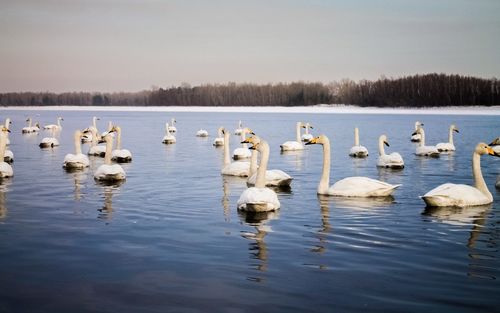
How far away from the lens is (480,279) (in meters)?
7.90

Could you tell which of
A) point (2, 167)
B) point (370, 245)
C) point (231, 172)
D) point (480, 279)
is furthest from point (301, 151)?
point (480, 279)

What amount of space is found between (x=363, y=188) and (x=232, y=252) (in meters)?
5.39

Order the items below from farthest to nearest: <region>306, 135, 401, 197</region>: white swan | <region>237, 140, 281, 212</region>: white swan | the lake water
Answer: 1. <region>306, 135, 401, 197</region>: white swan
2. <region>237, 140, 281, 212</region>: white swan
3. the lake water

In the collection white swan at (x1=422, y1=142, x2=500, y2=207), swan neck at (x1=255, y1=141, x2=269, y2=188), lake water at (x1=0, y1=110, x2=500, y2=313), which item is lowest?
lake water at (x1=0, y1=110, x2=500, y2=313)

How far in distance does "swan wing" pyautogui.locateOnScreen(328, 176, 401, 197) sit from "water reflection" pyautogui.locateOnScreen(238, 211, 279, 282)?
7.03ft

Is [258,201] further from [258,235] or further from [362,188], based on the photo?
[362,188]

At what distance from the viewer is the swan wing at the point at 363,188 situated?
13.8m

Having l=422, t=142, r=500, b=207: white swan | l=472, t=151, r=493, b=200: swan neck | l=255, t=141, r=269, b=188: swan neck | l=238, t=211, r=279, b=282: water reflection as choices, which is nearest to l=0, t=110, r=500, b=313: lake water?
l=238, t=211, r=279, b=282: water reflection

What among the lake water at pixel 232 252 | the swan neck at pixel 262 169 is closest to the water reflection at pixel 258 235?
the lake water at pixel 232 252

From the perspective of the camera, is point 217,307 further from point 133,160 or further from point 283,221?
point 133,160

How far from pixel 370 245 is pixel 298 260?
58.9 inches

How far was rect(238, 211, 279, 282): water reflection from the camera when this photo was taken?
8547mm

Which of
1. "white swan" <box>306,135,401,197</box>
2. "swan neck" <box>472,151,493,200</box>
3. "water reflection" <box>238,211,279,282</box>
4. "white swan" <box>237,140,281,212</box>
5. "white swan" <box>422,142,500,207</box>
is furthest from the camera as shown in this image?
"white swan" <box>306,135,401,197</box>

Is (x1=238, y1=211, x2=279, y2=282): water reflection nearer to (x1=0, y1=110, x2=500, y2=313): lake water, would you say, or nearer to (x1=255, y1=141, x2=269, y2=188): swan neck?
(x1=0, y1=110, x2=500, y2=313): lake water
